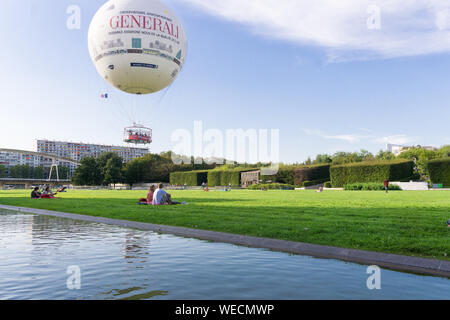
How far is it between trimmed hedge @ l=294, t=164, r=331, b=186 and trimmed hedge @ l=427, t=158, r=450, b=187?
2313 centimetres

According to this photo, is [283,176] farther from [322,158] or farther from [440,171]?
[322,158]

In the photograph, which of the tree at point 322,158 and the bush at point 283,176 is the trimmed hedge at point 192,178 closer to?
the bush at point 283,176

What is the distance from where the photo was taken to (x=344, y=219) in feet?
45.4

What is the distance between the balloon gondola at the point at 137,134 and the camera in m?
38.1

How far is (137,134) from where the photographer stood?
3825 cm

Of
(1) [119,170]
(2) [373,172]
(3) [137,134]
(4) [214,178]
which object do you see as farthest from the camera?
(1) [119,170]

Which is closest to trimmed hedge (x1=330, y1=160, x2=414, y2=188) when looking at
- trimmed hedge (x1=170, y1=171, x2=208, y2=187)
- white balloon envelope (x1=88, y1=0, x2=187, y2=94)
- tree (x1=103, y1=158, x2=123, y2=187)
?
trimmed hedge (x1=170, y1=171, x2=208, y2=187)

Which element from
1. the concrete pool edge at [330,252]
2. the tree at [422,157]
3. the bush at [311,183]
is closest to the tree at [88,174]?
the bush at [311,183]

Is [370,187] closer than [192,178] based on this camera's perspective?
Yes

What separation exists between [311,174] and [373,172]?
1658 cm

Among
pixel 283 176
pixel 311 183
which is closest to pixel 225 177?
pixel 283 176

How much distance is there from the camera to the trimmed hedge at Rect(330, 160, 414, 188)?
209 ft
